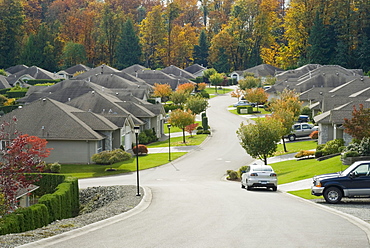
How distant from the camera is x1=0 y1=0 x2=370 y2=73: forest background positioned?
127688mm

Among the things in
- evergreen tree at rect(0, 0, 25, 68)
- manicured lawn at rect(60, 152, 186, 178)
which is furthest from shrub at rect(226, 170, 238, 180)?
evergreen tree at rect(0, 0, 25, 68)

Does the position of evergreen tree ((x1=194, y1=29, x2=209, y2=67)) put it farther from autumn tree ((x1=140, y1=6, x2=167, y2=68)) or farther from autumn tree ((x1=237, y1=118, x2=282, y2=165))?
autumn tree ((x1=237, y1=118, x2=282, y2=165))

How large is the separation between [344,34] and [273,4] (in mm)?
33409

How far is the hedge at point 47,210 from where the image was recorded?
21062mm

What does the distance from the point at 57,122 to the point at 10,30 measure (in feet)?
316

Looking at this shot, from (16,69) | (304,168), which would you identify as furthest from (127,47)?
(304,168)

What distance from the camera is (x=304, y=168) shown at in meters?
40.6

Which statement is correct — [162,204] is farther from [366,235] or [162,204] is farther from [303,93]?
[303,93]

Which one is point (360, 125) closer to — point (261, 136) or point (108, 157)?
point (261, 136)

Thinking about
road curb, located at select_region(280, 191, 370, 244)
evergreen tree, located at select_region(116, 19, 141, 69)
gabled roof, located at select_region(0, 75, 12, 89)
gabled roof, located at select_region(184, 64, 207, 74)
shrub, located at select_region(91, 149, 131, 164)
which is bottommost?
road curb, located at select_region(280, 191, 370, 244)

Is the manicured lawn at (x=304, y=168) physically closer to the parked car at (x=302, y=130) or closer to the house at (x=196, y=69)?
the parked car at (x=302, y=130)

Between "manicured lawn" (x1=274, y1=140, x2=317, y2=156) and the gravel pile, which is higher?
"manicured lawn" (x1=274, y1=140, x2=317, y2=156)

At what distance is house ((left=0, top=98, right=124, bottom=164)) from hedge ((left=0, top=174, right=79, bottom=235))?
1458 cm

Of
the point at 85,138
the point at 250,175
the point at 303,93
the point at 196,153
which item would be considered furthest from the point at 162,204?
the point at 303,93
